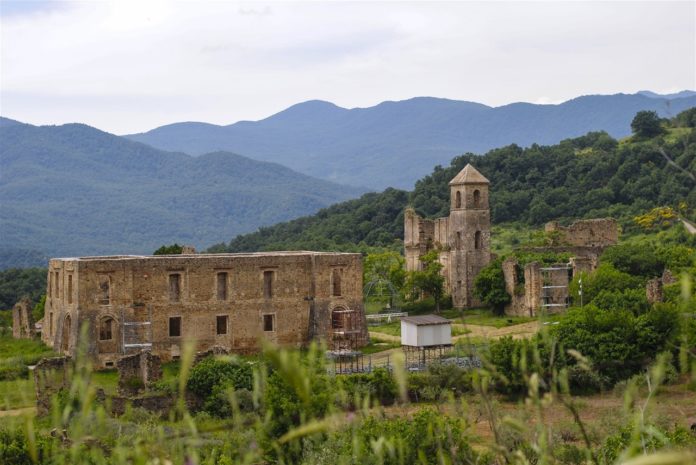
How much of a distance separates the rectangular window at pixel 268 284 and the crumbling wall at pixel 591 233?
2341 cm

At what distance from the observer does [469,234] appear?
50.2m

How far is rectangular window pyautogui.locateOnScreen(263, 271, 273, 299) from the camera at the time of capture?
124 feet

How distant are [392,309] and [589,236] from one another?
13.8 meters

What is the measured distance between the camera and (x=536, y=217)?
7444cm

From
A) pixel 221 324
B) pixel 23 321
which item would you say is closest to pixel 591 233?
pixel 221 324

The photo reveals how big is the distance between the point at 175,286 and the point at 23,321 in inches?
372

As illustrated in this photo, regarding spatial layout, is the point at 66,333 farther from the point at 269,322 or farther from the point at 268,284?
the point at 268,284

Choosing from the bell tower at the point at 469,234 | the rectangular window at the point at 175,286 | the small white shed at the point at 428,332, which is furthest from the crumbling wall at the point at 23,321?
the bell tower at the point at 469,234

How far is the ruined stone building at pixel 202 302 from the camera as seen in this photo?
35.3 meters

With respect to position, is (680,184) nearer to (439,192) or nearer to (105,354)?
(439,192)

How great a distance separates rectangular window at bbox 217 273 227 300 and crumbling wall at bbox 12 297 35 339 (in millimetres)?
9162

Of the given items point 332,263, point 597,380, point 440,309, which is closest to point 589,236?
point 440,309

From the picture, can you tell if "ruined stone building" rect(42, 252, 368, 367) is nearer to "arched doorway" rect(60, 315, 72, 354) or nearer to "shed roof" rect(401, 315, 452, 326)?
"arched doorway" rect(60, 315, 72, 354)

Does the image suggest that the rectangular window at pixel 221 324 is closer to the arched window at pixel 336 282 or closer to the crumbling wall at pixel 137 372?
the arched window at pixel 336 282
